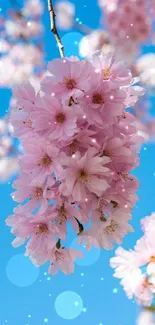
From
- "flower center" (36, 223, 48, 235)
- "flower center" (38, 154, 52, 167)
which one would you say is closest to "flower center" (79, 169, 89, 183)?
"flower center" (38, 154, 52, 167)

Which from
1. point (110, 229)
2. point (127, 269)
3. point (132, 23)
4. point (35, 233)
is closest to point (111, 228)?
point (110, 229)

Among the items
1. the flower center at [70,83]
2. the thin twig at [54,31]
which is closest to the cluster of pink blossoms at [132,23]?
the thin twig at [54,31]

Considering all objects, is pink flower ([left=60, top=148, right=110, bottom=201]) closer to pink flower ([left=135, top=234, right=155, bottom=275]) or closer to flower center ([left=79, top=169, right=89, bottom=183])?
flower center ([left=79, top=169, right=89, bottom=183])

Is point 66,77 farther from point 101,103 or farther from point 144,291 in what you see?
point 144,291

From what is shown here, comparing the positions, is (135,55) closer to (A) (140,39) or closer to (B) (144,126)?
(A) (140,39)

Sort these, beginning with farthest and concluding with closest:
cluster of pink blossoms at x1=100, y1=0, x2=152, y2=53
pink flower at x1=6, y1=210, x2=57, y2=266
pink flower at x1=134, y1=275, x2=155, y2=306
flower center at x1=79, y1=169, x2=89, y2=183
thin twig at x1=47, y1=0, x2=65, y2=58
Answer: cluster of pink blossoms at x1=100, y1=0, x2=152, y2=53 < thin twig at x1=47, y1=0, x2=65, y2=58 < pink flower at x1=6, y1=210, x2=57, y2=266 < flower center at x1=79, y1=169, x2=89, y2=183 < pink flower at x1=134, y1=275, x2=155, y2=306

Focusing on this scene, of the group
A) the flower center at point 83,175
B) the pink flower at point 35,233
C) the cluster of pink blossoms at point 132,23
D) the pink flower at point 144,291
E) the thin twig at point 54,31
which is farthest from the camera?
the cluster of pink blossoms at point 132,23

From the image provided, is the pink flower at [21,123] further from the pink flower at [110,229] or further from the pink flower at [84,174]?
the pink flower at [110,229]

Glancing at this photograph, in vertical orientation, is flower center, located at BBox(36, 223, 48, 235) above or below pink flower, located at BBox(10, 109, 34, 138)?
below
